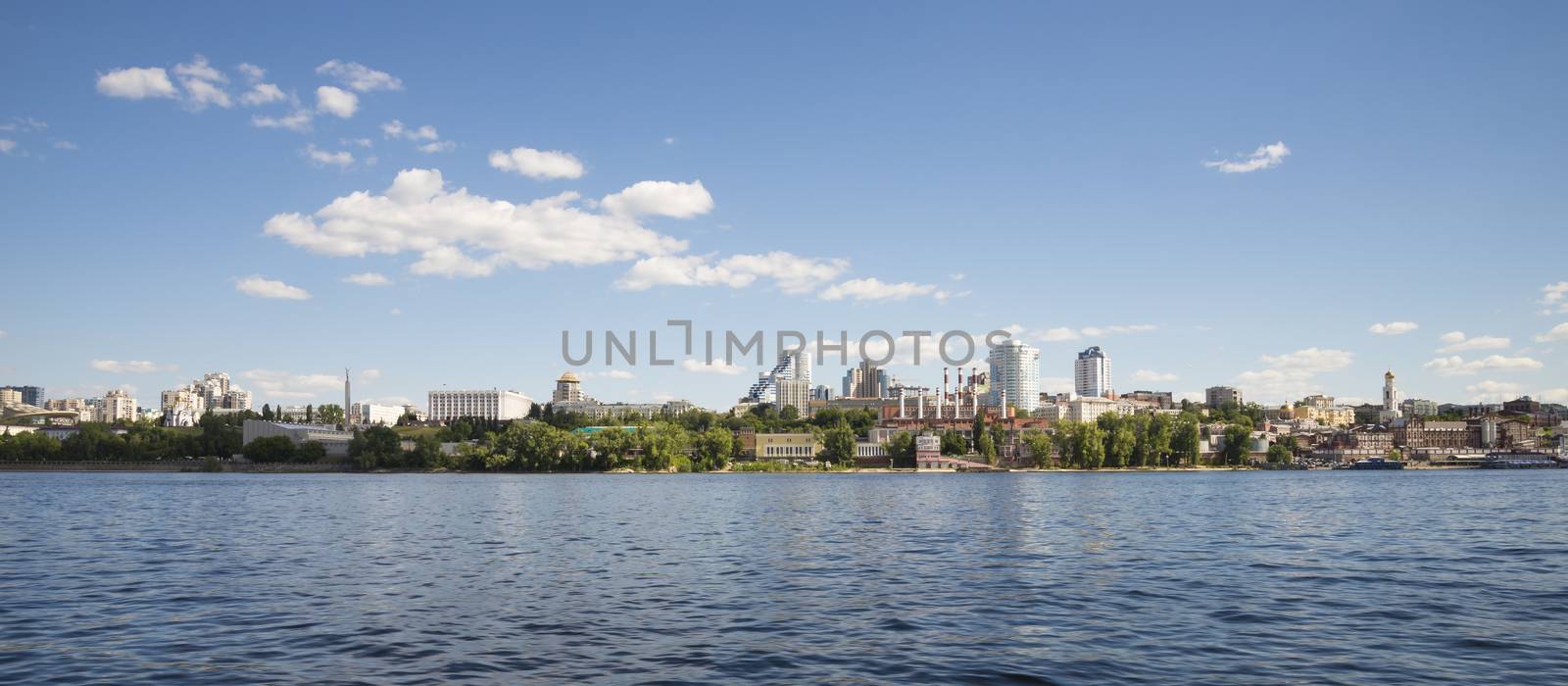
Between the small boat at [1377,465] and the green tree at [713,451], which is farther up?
the green tree at [713,451]

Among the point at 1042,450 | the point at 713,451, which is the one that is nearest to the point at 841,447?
the point at 713,451

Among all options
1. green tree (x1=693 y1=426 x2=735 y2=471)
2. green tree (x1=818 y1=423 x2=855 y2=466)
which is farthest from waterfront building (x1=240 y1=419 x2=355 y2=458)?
green tree (x1=818 y1=423 x2=855 y2=466)

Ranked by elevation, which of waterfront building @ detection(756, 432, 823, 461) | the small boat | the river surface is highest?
the river surface

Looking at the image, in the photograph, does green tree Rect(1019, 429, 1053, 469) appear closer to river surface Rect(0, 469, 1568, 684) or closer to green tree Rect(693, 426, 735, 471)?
green tree Rect(693, 426, 735, 471)

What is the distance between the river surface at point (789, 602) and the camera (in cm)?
1736

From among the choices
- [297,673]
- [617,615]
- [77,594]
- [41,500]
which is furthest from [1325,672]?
[41,500]

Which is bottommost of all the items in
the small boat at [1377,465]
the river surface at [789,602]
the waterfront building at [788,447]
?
the small boat at [1377,465]

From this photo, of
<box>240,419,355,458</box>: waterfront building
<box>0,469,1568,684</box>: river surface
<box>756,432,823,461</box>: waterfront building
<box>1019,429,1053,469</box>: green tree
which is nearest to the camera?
<box>0,469,1568,684</box>: river surface

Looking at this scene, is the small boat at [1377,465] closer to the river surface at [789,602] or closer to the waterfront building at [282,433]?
the river surface at [789,602]

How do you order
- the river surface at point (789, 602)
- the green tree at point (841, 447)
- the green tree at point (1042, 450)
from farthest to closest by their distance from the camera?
the green tree at point (841, 447) → the green tree at point (1042, 450) → the river surface at point (789, 602)

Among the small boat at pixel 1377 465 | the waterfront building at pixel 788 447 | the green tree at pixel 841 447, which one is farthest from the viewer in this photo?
the small boat at pixel 1377 465

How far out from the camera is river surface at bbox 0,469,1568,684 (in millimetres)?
17359

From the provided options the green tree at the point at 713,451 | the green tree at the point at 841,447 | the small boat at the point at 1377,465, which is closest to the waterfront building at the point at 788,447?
the green tree at the point at 841,447

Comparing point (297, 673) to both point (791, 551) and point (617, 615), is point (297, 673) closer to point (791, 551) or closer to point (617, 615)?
point (617, 615)
